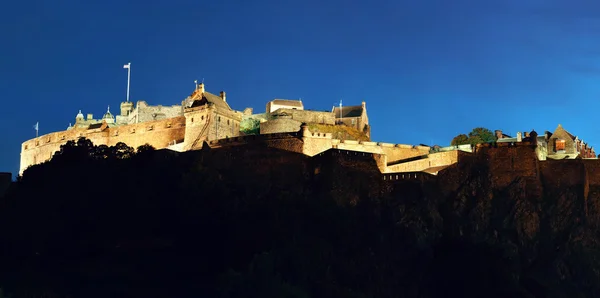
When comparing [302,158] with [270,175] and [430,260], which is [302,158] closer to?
[270,175]

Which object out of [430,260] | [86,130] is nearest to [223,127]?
[86,130]

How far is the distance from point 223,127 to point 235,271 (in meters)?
22.0

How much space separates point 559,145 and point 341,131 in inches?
813

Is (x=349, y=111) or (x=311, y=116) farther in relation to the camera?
(x=349, y=111)

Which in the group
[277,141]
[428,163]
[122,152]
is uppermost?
[277,141]

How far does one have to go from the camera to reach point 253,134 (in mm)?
96750

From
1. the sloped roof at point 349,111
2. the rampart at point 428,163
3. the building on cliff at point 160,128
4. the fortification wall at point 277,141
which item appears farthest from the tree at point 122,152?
the sloped roof at point 349,111

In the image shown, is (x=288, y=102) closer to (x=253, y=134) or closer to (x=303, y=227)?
(x=253, y=134)

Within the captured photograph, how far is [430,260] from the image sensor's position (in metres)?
79.5

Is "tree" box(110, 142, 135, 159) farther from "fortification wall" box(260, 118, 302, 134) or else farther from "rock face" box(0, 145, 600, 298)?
"fortification wall" box(260, 118, 302, 134)

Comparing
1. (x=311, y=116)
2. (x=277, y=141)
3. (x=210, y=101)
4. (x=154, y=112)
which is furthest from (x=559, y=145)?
(x=154, y=112)

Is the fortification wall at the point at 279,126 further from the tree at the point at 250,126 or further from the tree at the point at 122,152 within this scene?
the tree at the point at 122,152

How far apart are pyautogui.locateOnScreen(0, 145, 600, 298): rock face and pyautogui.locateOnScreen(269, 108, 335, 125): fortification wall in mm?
16955

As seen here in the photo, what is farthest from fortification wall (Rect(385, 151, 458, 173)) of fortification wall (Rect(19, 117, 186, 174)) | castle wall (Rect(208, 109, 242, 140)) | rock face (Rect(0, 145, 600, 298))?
fortification wall (Rect(19, 117, 186, 174))
